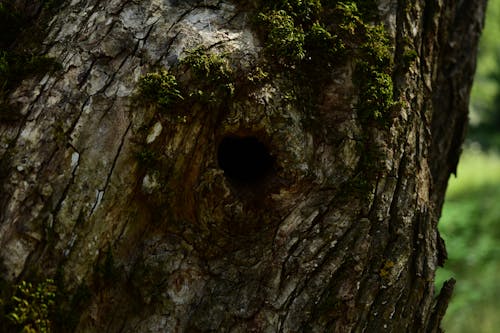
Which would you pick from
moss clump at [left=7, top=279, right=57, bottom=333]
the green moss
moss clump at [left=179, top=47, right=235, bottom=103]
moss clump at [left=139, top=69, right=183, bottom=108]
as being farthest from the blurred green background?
moss clump at [left=7, top=279, right=57, bottom=333]

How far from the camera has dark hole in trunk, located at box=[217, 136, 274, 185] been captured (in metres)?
2.43

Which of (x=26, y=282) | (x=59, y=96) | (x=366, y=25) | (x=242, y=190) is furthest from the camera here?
(x=366, y=25)

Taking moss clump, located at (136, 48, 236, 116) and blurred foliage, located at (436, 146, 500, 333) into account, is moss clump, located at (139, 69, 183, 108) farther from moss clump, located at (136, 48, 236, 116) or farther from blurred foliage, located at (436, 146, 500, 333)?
blurred foliage, located at (436, 146, 500, 333)

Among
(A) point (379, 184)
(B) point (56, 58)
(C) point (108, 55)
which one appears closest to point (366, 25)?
(A) point (379, 184)

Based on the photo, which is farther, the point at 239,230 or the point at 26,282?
the point at 239,230

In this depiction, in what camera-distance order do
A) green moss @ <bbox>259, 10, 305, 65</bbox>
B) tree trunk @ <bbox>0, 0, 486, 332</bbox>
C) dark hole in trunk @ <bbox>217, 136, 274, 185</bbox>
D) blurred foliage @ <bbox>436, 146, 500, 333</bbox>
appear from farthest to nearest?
blurred foliage @ <bbox>436, 146, 500, 333</bbox>
dark hole in trunk @ <bbox>217, 136, 274, 185</bbox>
green moss @ <bbox>259, 10, 305, 65</bbox>
tree trunk @ <bbox>0, 0, 486, 332</bbox>

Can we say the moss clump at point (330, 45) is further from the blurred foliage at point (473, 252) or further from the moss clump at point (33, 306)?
the blurred foliage at point (473, 252)

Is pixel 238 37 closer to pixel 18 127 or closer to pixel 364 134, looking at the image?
pixel 364 134

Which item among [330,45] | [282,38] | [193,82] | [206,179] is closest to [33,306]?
[206,179]

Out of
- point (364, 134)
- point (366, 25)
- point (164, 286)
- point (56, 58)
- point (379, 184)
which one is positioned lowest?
point (164, 286)

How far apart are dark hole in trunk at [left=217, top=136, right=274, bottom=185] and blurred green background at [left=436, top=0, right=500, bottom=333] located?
2.25m

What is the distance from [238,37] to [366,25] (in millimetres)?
605

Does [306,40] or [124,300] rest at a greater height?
[306,40]

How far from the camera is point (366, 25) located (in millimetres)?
2490
